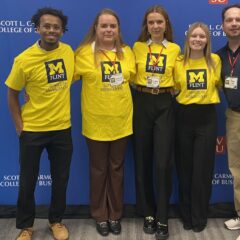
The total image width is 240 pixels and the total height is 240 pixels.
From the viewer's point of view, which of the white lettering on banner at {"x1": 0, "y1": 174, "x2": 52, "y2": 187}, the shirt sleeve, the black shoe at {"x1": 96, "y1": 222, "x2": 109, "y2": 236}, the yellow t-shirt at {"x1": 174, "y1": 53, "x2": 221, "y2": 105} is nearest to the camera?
the shirt sleeve

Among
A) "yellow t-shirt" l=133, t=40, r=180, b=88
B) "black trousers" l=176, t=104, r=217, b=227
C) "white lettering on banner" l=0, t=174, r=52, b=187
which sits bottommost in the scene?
"white lettering on banner" l=0, t=174, r=52, b=187

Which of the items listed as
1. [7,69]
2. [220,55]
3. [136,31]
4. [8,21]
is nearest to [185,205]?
[220,55]

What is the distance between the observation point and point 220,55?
248 cm

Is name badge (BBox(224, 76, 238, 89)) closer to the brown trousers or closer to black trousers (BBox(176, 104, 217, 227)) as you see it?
black trousers (BBox(176, 104, 217, 227))

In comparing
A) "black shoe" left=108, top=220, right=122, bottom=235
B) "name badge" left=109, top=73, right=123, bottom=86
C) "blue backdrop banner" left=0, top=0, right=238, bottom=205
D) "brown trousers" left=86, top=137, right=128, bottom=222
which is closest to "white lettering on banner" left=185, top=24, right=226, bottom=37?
"blue backdrop banner" left=0, top=0, right=238, bottom=205

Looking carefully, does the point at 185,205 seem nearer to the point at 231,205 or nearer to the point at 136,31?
the point at 231,205

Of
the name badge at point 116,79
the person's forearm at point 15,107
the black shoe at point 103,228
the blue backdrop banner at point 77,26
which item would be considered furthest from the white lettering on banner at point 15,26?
the black shoe at point 103,228

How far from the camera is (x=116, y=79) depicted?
234 centimetres

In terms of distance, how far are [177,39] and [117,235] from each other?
1.46 metres

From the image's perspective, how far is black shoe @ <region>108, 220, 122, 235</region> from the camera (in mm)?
2598

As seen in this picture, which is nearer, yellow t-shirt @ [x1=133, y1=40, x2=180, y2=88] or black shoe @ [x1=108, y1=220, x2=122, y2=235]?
yellow t-shirt @ [x1=133, y1=40, x2=180, y2=88]

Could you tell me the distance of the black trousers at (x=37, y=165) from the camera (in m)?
2.28

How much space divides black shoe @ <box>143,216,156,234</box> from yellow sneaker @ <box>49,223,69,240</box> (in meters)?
0.55

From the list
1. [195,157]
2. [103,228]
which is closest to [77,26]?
[195,157]
